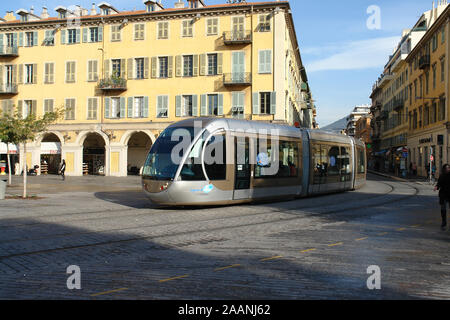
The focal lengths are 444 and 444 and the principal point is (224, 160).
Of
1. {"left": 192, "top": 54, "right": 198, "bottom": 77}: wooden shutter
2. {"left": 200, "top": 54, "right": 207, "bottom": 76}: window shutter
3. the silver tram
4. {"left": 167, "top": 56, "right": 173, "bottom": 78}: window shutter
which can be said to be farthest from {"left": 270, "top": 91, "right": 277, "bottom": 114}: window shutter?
the silver tram

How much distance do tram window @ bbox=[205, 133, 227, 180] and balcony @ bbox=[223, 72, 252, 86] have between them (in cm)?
2192

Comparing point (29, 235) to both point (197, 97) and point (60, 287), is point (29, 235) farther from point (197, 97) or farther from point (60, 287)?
point (197, 97)

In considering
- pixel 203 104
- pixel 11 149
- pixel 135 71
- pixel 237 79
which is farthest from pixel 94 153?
pixel 237 79

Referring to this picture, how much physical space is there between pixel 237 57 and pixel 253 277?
103 ft

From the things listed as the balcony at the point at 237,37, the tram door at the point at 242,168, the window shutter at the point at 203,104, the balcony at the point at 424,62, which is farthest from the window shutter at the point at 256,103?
the tram door at the point at 242,168

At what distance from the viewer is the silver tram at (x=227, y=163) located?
13.0 metres

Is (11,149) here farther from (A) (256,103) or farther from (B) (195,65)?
(A) (256,103)

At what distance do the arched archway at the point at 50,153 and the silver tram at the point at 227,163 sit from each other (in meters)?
29.5

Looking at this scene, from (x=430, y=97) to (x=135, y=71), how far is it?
2760cm

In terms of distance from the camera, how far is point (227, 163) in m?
13.7

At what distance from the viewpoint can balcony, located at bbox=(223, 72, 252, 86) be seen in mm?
34844

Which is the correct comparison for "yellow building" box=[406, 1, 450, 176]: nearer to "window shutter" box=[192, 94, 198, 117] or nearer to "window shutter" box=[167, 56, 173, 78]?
"window shutter" box=[192, 94, 198, 117]

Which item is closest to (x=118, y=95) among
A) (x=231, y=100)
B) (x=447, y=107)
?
(x=231, y=100)

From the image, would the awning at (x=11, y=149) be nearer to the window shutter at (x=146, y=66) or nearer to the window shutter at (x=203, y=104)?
the window shutter at (x=146, y=66)
